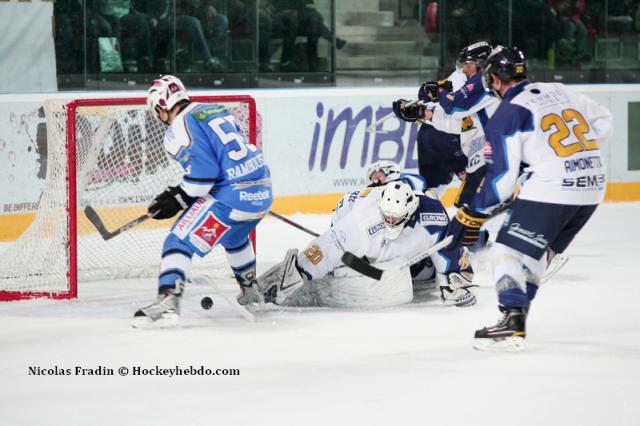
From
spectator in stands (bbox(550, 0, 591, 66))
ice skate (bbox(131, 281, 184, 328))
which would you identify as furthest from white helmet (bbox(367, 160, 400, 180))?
spectator in stands (bbox(550, 0, 591, 66))

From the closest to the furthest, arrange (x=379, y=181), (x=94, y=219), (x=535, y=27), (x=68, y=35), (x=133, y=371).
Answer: (x=133, y=371) → (x=379, y=181) → (x=94, y=219) → (x=68, y=35) → (x=535, y=27)

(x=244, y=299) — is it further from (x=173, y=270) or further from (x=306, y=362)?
(x=306, y=362)

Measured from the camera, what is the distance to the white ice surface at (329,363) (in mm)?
3592

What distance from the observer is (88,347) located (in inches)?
178

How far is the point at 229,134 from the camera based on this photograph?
493 centimetres

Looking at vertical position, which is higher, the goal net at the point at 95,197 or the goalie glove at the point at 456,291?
the goal net at the point at 95,197

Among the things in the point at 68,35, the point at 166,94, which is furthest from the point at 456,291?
the point at 68,35

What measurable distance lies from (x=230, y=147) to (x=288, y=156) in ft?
11.0

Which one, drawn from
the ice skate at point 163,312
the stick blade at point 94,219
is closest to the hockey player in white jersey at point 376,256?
the ice skate at point 163,312

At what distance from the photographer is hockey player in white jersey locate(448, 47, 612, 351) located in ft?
13.9

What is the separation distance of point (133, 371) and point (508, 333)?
1.35 meters

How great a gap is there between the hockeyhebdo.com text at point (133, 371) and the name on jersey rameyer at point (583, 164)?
1.37 meters

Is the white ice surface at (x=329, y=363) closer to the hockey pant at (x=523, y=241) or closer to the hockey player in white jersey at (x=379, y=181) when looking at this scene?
the hockey pant at (x=523, y=241)

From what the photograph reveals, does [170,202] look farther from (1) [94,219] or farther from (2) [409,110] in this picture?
(2) [409,110]
